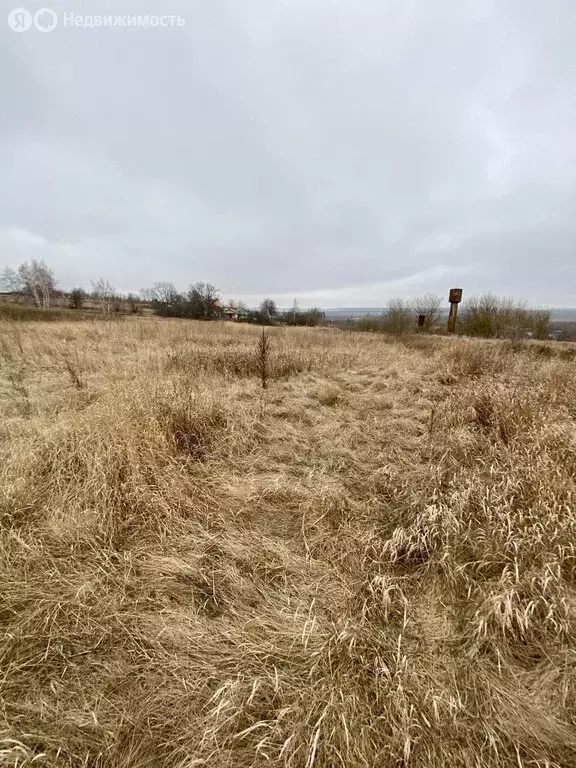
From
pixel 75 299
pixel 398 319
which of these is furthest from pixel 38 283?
pixel 398 319

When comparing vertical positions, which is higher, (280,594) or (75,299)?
(75,299)

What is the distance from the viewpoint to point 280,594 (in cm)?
168

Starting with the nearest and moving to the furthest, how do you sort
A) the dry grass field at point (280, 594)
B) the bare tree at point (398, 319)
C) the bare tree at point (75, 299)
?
the dry grass field at point (280, 594), the bare tree at point (398, 319), the bare tree at point (75, 299)

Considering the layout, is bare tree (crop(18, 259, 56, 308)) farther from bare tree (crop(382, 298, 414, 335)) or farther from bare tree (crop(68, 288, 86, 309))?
bare tree (crop(382, 298, 414, 335))

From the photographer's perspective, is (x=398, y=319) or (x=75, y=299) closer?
(x=398, y=319)

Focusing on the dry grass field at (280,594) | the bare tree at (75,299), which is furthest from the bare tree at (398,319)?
the bare tree at (75,299)

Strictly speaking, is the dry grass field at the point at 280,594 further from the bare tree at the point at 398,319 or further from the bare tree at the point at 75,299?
the bare tree at the point at 75,299

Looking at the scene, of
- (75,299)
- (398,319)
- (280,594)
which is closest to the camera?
(280,594)

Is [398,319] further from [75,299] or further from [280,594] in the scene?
[75,299]

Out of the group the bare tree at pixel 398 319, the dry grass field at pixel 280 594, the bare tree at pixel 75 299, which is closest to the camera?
the dry grass field at pixel 280 594

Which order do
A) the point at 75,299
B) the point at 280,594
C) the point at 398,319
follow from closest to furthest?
1. the point at 280,594
2. the point at 398,319
3. the point at 75,299

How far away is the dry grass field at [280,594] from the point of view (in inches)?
43.8

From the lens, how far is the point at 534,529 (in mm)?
1839

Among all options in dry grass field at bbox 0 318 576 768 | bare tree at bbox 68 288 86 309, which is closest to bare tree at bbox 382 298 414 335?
dry grass field at bbox 0 318 576 768
